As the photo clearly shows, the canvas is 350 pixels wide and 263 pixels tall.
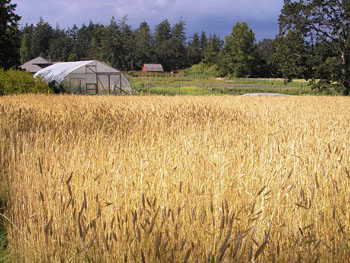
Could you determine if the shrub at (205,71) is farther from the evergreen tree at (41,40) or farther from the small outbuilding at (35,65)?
the evergreen tree at (41,40)

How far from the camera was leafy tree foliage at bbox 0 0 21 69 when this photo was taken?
21047 mm

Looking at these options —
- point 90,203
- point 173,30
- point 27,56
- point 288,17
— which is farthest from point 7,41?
point 173,30

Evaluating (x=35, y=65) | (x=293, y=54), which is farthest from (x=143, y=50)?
(x=293, y=54)

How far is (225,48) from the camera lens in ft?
258

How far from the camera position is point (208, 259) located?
2082 mm

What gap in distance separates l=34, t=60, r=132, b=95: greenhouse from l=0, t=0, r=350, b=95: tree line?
3.06 m

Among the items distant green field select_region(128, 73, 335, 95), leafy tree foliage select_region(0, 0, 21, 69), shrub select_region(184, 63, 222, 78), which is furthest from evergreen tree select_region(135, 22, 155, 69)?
leafy tree foliage select_region(0, 0, 21, 69)

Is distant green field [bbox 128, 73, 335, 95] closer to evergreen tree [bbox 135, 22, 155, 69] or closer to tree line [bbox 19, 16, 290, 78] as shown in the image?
tree line [bbox 19, 16, 290, 78]

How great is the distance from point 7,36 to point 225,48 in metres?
61.6

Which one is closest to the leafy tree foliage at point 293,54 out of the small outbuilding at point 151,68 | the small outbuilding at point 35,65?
the small outbuilding at point 35,65

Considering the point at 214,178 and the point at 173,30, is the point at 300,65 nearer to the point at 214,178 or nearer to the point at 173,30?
the point at 214,178

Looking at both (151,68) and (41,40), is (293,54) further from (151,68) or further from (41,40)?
(41,40)

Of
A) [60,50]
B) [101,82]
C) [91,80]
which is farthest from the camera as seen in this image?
[60,50]

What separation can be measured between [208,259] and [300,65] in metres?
28.3
